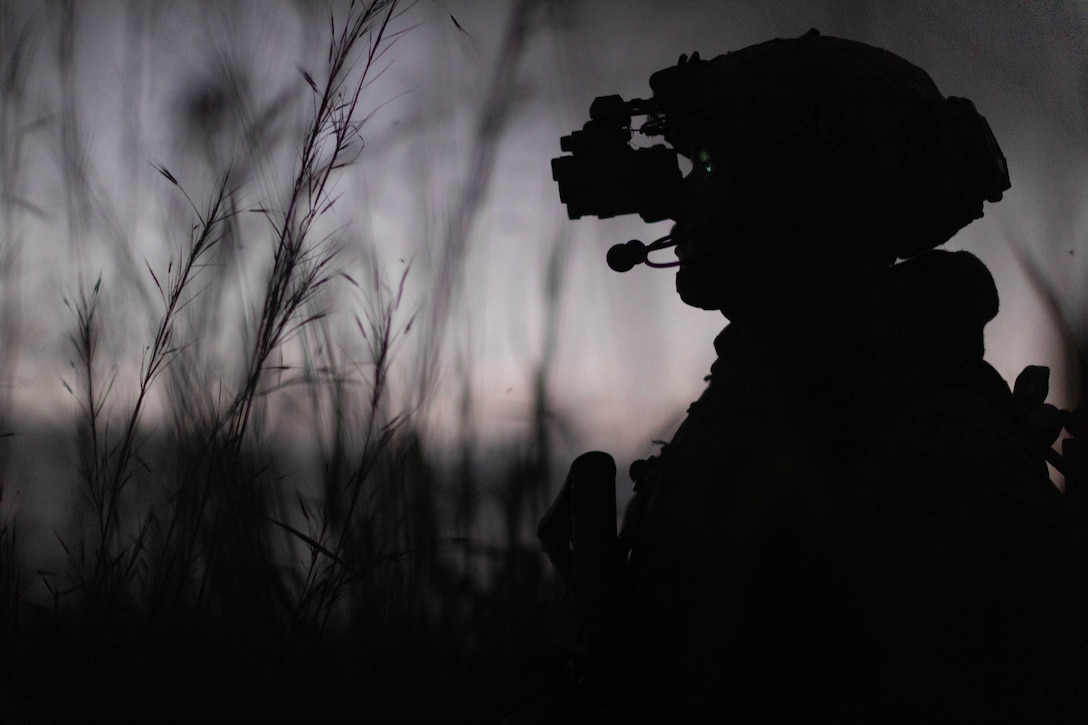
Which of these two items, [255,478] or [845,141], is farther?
[255,478]

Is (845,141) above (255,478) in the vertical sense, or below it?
above

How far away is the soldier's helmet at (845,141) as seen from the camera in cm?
101

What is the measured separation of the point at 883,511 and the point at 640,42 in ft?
3.22

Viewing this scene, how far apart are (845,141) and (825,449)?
15.7 inches

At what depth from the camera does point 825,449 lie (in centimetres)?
94

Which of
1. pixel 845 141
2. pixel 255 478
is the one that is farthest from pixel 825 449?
pixel 255 478

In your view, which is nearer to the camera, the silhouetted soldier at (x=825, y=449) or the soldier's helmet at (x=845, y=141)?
the silhouetted soldier at (x=825, y=449)

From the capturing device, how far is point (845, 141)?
1.00 metres

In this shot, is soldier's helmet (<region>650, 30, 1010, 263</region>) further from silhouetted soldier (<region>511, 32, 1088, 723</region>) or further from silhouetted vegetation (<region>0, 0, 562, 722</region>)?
silhouetted vegetation (<region>0, 0, 562, 722</region>)

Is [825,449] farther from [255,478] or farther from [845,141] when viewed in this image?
[255,478]

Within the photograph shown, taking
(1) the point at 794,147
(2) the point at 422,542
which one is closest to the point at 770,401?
(1) the point at 794,147

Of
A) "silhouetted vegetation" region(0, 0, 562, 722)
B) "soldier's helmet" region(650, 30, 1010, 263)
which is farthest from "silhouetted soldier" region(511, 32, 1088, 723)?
"silhouetted vegetation" region(0, 0, 562, 722)

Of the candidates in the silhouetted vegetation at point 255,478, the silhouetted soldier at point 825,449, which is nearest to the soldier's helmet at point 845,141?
the silhouetted soldier at point 825,449

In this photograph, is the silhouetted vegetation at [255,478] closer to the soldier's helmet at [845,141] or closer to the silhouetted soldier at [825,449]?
the silhouetted soldier at [825,449]
